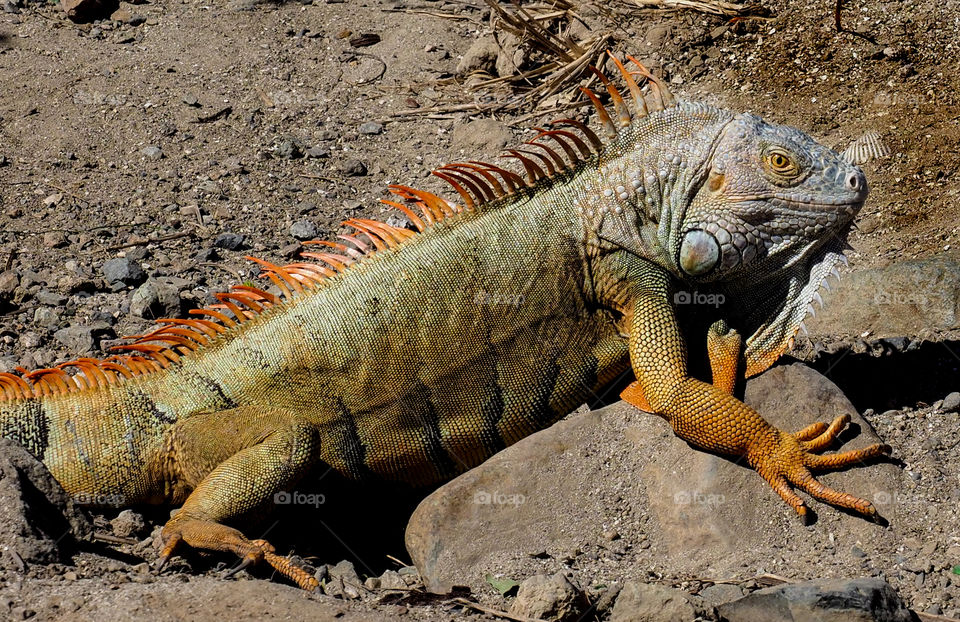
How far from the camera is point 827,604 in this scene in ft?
14.0

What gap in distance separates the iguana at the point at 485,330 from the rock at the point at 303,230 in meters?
2.77

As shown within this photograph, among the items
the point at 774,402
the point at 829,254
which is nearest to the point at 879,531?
the point at 774,402

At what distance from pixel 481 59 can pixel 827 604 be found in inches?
316

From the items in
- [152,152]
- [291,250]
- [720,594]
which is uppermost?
[152,152]

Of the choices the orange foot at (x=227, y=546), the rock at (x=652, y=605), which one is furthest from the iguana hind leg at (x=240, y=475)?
the rock at (x=652, y=605)

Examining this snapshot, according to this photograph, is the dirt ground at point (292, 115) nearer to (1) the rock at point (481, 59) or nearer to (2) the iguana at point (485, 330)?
(1) the rock at point (481, 59)

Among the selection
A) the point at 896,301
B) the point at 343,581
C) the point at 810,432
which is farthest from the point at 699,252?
the point at 343,581

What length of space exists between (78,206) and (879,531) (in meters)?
7.19

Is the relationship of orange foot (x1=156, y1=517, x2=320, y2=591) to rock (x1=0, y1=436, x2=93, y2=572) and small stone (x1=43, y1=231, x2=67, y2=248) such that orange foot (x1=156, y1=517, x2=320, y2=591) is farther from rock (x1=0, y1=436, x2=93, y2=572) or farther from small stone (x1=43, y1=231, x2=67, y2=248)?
small stone (x1=43, y1=231, x2=67, y2=248)

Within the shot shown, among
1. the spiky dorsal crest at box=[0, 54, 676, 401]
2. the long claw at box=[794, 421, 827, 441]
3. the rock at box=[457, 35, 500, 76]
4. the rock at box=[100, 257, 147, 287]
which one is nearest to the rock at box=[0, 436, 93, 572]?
the spiky dorsal crest at box=[0, 54, 676, 401]

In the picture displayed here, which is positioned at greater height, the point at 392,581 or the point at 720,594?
the point at 720,594

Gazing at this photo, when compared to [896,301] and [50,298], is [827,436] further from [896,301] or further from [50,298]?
[50,298]

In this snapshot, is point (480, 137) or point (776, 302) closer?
point (776, 302)

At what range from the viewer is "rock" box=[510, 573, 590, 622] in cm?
477
